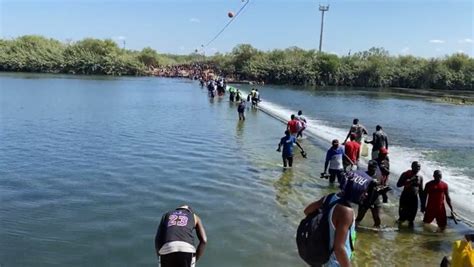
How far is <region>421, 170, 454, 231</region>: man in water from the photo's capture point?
10.1 meters

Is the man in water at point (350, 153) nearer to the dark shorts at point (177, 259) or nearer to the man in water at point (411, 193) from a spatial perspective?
the man in water at point (411, 193)

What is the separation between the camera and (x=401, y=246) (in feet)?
31.0

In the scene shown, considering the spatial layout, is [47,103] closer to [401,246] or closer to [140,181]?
[140,181]

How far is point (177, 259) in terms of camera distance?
518cm

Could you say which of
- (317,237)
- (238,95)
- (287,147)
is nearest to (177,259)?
(317,237)

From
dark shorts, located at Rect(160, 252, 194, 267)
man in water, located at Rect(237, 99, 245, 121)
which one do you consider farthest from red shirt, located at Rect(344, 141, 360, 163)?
man in water, located at Rect(237, 99, 245, 121)

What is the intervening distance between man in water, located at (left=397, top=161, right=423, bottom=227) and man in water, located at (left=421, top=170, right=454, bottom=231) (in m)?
0.24

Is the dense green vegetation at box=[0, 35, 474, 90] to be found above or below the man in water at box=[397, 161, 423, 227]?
above

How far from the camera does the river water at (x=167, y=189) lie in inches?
344

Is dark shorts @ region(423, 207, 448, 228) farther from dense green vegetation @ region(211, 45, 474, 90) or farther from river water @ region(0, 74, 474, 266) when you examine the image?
dense green vegetation @ region(211, 45, 474, 90)

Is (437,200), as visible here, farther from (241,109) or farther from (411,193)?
(241,109)

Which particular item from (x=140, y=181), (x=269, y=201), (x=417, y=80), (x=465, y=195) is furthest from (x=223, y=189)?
(x=417, y=80)

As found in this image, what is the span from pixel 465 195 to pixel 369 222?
16.0ft

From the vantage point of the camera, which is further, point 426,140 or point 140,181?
point 426,140
